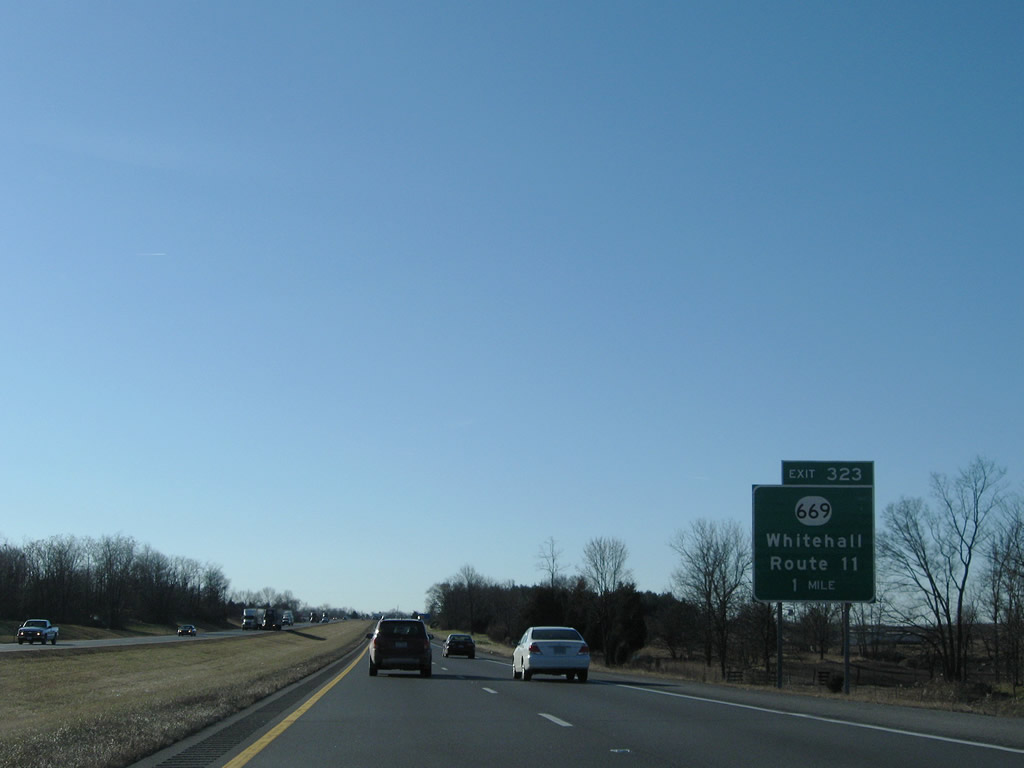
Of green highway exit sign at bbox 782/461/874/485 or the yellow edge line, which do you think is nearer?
the yellow edge line

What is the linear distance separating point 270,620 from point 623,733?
133774mm

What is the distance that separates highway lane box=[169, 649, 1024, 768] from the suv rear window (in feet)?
31.7

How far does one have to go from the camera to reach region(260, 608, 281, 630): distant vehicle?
141 m

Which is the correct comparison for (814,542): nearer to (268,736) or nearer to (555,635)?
(555,635)

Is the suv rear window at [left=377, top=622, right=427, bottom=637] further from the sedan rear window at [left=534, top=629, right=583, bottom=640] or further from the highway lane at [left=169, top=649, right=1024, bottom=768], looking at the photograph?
the highway lane at [left=169, top=649, right=1024, bottom=768]

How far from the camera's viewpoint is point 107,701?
83.3ft

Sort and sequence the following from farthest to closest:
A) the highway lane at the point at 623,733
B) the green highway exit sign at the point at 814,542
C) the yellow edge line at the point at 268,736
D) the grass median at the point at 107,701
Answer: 1. the green highway exit sign at the point at 814,542
2. the grass median at the point at 107,701
3. the yellow edge line at the point at 268,736
4. the highway lane at the point at 623,733

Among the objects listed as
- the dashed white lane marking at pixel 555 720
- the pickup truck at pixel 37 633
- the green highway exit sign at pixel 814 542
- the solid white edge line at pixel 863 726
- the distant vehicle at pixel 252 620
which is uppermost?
the green highway exit sign at pixel 814 542

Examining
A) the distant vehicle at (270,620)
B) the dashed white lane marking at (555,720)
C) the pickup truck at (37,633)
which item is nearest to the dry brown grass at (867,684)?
the dashed white lane marking at (555,720)

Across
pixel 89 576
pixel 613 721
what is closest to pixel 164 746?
pixel 613 721

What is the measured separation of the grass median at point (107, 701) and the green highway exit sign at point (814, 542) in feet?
45.5

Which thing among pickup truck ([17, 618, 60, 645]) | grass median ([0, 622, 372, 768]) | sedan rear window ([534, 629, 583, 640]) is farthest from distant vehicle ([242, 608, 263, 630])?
sedan rear window ([534, 629, 583, 640])

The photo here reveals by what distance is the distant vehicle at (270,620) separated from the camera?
14062 centimetres

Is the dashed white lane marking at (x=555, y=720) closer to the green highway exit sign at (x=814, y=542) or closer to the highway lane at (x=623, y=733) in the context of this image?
the highway lane at (x=623, y=733)
